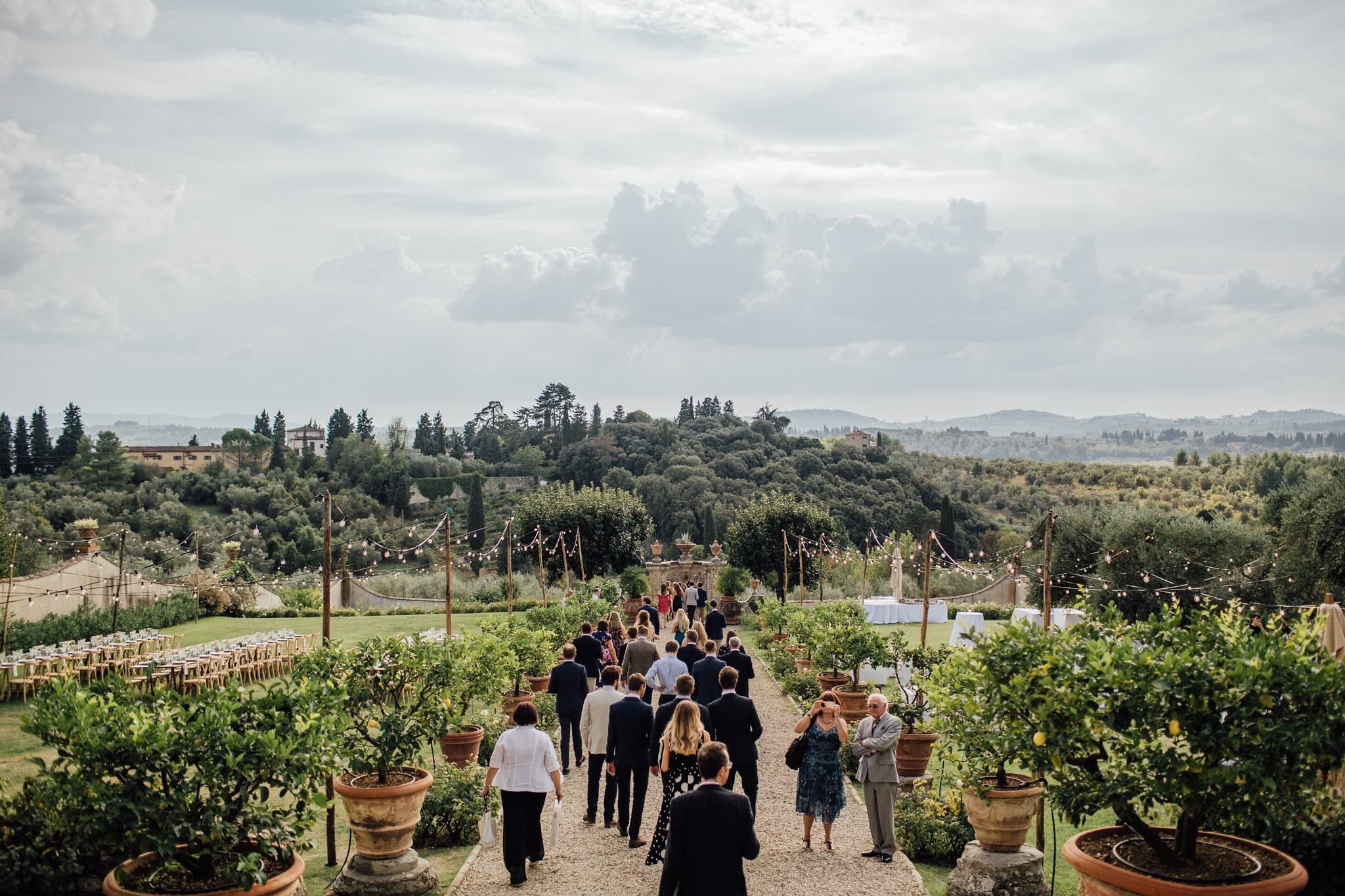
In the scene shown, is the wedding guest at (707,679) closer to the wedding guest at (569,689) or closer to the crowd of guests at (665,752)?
the crowd of guests at (665,752)

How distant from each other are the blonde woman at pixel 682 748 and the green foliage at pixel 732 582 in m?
23.4

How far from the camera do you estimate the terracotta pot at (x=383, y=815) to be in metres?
7.59

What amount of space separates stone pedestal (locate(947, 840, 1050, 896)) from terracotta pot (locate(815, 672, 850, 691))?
288 inches

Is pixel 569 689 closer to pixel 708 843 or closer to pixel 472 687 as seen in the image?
pixel 472 687

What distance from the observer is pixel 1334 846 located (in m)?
6.34

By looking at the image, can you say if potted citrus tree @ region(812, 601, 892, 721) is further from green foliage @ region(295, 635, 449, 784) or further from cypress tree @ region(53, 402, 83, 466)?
cypress tree @ region(53, 402, 83, 466)

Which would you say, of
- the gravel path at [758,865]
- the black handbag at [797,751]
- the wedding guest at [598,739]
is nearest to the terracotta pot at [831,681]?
the gravel path at [758,865]

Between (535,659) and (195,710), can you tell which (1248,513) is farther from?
(195,710)

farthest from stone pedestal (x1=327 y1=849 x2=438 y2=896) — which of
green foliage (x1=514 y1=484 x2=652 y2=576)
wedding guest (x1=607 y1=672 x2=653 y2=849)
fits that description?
green foliage (x1=514 y1=484 x2=652 y2=576)

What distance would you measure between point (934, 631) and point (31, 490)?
1939 inches

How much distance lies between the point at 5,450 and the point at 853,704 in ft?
216

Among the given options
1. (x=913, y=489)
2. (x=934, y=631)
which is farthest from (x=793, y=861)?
(x=913, y=489)

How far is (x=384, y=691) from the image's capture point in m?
8.73

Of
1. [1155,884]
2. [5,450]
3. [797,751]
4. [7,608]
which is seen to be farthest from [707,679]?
[5,450]
